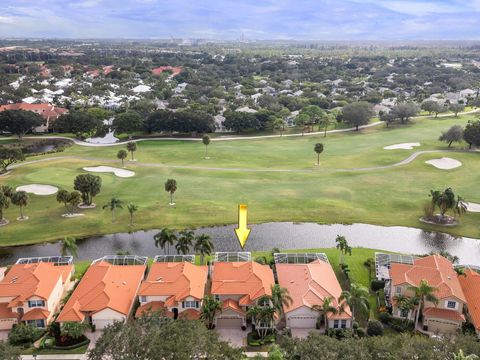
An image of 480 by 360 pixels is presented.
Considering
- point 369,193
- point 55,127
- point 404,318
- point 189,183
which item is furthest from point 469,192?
point 55,127

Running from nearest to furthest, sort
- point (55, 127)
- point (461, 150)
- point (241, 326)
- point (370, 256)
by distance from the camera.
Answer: point (241, 326)
point (370, 256)
point (461, 150)
point (55, 127)

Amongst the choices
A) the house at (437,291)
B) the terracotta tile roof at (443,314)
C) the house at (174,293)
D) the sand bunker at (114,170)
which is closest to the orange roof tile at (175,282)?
the house at (174,293)

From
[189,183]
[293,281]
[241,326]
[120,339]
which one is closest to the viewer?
[120,339]

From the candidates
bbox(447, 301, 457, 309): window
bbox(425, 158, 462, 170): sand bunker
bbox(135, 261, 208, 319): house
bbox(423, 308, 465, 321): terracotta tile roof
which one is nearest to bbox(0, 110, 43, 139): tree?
bbox(135, 261, 208, 319): house

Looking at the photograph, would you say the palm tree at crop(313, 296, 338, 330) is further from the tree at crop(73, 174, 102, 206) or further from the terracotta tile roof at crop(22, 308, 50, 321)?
the tree at crop(73, 174, 102, 206)

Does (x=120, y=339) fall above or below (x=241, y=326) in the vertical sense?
above

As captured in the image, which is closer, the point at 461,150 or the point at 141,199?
the point at 141,199

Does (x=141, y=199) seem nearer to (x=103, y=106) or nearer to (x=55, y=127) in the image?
(x=55, y=127)
